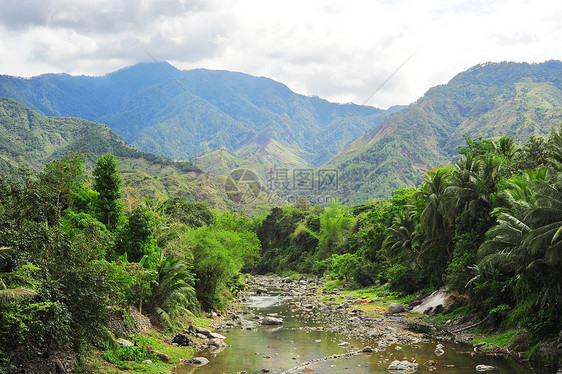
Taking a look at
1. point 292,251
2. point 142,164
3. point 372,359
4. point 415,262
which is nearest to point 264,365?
point 372,359

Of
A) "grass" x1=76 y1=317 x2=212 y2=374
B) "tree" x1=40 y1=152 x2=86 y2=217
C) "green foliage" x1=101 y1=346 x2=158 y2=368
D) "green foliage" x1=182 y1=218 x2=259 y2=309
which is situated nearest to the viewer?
"grass" x1=76 y1=317 x2=212 y2=374

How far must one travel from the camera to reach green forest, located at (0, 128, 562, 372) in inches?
619

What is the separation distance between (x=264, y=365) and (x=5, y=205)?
14.0 metres

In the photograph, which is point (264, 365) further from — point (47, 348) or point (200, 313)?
point (200, 313)

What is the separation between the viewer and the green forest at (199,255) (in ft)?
51.6

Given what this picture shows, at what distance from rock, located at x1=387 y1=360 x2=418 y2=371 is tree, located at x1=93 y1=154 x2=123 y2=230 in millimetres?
23703

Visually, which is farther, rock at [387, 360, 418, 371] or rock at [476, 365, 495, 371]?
rock at [387, 360, 418, 371]

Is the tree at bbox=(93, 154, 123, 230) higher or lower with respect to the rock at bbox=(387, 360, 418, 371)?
higher

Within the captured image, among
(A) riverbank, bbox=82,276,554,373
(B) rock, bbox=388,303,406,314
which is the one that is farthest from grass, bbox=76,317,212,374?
(B) rock, bbox=388,303,406,314

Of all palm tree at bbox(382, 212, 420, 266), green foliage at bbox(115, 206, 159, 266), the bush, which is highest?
green foliage at bbox(115, 206, 159, 266)

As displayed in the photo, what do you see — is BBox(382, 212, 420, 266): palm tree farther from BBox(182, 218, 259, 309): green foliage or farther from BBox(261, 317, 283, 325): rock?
BBox(182, 218, 259, 309): green foliage

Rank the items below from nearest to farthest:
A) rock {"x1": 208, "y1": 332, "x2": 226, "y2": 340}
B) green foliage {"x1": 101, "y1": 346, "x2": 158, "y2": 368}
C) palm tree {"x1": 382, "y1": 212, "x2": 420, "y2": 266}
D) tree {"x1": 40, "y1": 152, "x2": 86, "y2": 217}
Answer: green foliage {"x1": 101, "y1": 346, "x2": 158, "y2": 368}
rock {"x1": 208, "y1": 332, "x2": 226, "y2": 340}
tree {"x1": 40, "y1": 152, "x2": 86, "y2": 217}
palm tree {"x1": 382, "y1": 212, "x2": 420, "y2": 266}

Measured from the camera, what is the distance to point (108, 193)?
35594 millimetres

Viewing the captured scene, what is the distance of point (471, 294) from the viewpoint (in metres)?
32.4
